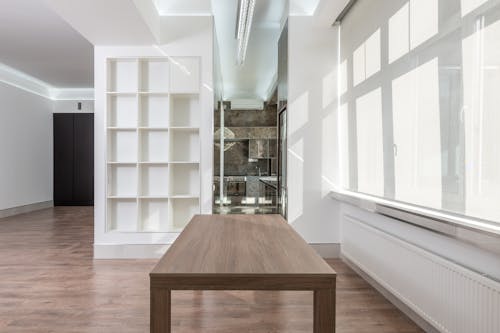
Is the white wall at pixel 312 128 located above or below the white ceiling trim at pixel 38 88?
below

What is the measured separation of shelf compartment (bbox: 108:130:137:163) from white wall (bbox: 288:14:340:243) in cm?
187

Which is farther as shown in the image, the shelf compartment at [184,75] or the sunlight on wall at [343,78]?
the shelf compartment at [184,75]

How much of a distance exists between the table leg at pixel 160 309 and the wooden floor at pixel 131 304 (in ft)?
4.23

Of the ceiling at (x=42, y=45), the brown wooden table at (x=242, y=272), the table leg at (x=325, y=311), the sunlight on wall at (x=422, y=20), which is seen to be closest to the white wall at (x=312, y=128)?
the sunlight on wall at (x=422, y=20)

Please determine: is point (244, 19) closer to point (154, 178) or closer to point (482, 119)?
point (154, 178)

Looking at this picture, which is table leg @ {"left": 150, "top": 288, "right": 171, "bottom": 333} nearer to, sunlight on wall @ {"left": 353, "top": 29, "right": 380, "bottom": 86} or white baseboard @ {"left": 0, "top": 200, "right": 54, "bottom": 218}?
sunlight on wall @ {"left": 353, "top": 29, "right": 380, "bottom": 86}

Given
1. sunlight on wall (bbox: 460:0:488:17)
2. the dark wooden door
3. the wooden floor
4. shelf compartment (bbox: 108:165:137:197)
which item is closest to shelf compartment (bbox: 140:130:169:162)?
shelf compartment (bbox: 108:165:137:197)

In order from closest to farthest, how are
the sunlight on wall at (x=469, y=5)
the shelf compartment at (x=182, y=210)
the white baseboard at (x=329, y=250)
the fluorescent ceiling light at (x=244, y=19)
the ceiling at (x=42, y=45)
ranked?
the sunlight on wall at (x=469, y=5) → the fluorescent ceiling light at (x=244, y=19) → the white baseboard at (x=329, y=250) → the shelf compartment at (x=182, y=210) → the ceiling at (x=42, y=45)

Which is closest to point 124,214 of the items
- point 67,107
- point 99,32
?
point 99,32

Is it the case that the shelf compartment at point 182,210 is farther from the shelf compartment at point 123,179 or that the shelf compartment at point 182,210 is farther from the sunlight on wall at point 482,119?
the sunlight on wall at point 482,119

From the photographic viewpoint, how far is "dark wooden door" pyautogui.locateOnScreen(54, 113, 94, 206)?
984 cm

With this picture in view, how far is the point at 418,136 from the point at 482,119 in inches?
27.1

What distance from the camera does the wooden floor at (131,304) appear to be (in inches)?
101

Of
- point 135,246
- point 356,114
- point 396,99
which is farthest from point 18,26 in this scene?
point 396,99
